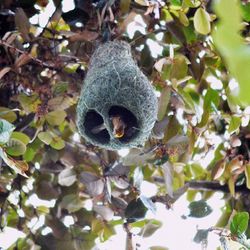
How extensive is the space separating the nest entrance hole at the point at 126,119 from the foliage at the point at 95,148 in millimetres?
60

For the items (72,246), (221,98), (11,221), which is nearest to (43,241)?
(72,246)

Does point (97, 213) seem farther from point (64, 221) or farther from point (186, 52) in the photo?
point (186, 52)

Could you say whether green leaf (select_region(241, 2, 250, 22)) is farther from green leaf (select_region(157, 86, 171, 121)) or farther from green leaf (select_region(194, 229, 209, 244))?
green leaf (select_region(194, 229, 209, 244))

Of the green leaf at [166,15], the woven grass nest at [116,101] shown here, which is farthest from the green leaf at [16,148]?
the green leaf at [166,15]

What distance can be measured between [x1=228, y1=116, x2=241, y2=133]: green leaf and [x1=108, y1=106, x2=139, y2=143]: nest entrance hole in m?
0.24

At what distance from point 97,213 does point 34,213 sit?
0.19 m

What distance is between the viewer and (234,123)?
3.66 ft

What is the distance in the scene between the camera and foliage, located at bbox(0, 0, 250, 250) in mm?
1067

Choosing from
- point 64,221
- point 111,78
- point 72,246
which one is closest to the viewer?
point 111,78

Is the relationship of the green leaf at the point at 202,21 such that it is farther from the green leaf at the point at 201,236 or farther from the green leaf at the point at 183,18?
the green leaf at the point at 201,236

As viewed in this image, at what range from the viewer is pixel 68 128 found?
1406mm

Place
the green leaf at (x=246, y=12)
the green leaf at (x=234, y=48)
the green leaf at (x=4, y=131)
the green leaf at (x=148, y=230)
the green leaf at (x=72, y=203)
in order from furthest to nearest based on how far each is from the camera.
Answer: the green leaf at (x=72, y=203) < the green leaf at (x=148, y=230) < the green leaf at (x=246, y=12) < the green leaf at (x=4, y=131) < the green leaf at (x=234, y=48)

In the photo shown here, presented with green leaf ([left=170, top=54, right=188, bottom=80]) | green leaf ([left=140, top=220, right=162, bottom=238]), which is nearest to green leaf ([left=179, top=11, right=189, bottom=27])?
green leaf ([left=170, top=54, right=188, bottom=80])

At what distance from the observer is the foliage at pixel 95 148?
3.50 ft
